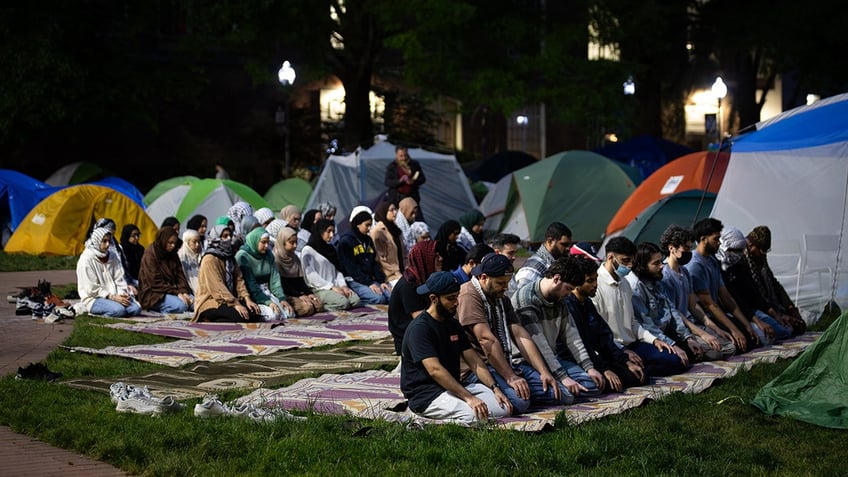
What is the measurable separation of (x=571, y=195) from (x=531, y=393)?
15.9 m

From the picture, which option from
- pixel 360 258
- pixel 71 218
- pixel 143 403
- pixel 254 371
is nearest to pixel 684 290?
pixel 254 371

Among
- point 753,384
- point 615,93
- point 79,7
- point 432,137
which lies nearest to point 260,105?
point 432,137

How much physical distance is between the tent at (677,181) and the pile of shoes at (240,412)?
35.0 ft

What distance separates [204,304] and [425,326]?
238 inches

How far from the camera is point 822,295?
13.4 m

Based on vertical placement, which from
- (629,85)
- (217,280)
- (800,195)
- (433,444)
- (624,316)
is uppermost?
(629,85)

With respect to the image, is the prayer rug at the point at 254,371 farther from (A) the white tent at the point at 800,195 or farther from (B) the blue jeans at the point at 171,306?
(A) the white tent at the point at 800,195

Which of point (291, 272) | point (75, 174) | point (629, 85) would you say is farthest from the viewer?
point (629, 85)

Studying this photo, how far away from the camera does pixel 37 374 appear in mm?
8844

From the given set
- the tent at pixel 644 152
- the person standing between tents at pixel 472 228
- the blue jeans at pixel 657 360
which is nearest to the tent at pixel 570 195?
the tent at pixel 644 152

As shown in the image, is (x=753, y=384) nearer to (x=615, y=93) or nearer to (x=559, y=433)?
(x=559, y=433)

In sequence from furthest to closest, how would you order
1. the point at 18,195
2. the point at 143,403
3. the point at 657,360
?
the point at 18,195, the point at 657,360, the point at 143,403

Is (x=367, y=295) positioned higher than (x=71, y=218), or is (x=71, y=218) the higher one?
(x=71, y=218)

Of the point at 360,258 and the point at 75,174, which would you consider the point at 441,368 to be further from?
the point at 75,174
